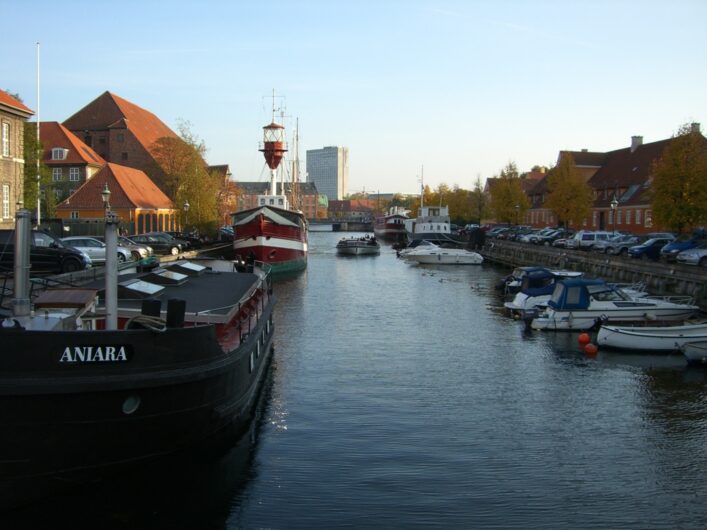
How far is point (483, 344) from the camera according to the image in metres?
24.8

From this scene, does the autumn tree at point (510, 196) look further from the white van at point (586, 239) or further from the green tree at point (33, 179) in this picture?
the green tree at point (33, 179)

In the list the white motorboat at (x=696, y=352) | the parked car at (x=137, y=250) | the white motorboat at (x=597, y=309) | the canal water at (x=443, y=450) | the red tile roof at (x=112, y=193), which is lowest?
the canal water at (x=443, y=450)

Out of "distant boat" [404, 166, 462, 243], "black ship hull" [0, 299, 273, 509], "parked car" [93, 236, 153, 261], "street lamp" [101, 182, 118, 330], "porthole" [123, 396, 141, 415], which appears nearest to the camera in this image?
"black ship hull" [0, 299, 273, 509]

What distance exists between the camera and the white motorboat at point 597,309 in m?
25.4

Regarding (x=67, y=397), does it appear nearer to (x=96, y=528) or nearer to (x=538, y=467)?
(x=96, y=528)

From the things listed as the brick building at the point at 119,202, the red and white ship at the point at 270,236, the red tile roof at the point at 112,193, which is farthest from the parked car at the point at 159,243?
the red tile roof at the point at 112,193

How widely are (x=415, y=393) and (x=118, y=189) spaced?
169 feet

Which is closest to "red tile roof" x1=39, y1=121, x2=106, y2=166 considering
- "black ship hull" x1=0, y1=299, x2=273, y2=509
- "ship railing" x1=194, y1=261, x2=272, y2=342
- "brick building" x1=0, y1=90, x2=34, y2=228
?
"brick building" x1=0, y1=90, x2=34, y2=228

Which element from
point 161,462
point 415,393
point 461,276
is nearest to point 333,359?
point 415,393

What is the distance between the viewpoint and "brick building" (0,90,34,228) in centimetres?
4019

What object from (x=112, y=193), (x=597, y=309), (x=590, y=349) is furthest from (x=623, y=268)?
(x=112, y=193)

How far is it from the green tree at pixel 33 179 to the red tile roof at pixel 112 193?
3429 mm

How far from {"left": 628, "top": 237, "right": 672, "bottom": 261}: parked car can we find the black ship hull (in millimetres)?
35423

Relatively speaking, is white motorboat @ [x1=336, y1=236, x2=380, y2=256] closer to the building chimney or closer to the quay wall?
the quay wall
